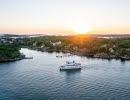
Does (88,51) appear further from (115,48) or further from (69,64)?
(69,64)

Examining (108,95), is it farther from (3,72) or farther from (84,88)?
(3,72)

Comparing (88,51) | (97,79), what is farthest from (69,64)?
(88,51)

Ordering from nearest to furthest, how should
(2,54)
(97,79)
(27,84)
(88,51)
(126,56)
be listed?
1. (27,84)
2. (97,79)
3. (2,54)
4. (126,56)
5. (88,51)

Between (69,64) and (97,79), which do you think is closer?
(97,79)

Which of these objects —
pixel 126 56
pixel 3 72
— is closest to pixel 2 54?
pixel 3 72

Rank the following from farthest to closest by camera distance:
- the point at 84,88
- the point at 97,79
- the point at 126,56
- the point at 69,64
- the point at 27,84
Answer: the point at 126,56
the point at 69,64
the point at 97,79
the point at 27,84
the point at 84,88

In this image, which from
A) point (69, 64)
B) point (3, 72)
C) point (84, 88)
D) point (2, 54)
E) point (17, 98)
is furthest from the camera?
point (2, 54)

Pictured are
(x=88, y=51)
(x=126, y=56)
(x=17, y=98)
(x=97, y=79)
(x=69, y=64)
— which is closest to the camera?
(x=17, y=98)

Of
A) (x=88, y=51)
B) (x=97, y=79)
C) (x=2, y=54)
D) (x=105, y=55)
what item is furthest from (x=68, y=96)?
(x=88, y=51)

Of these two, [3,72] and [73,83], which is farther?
[3,72]
